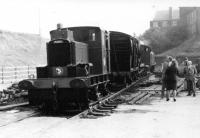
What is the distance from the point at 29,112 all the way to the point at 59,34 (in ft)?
9.89

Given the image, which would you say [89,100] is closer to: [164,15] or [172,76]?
[172,76]

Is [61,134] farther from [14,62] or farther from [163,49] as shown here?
[163,49]

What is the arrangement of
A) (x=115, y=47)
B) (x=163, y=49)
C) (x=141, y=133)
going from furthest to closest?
(x=163, y=49) → (x=115, y=47) → (x=141, y=133)

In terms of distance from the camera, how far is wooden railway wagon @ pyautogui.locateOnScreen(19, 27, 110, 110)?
12180mm

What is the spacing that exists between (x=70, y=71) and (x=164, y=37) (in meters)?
73.4

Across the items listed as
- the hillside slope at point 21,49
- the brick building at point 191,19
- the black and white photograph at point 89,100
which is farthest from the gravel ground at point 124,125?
the brick building at point 191,19

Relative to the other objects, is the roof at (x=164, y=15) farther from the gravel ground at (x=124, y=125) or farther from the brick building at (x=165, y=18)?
the gravel ground at (x=124, y=125)

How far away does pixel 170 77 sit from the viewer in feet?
48.7

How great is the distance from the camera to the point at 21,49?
63.6 metres

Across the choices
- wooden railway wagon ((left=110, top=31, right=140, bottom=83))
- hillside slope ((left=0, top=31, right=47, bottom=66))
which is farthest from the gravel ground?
hillside slope ((left=0, top=31, right=47, bottom=66))

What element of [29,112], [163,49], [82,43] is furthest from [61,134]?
[163,49]

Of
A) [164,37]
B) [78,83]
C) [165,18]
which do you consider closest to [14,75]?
[78,83]

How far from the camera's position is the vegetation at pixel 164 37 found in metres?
82.9

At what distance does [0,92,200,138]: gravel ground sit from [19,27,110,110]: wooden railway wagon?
106 cm
